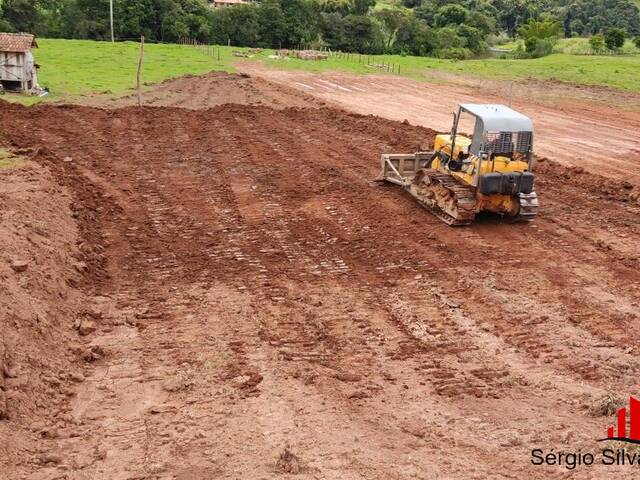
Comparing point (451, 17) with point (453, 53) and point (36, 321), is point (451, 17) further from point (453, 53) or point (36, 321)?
point (36, 321)

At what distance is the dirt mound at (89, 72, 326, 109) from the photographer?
31.5 meters

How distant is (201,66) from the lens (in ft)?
147

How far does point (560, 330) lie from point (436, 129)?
59.4ft

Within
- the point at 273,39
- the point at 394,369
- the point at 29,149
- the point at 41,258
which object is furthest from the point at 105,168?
the point at 273,39

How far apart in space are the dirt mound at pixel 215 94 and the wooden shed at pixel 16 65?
3017 mm

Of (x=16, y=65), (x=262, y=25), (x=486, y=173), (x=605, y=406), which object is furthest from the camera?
(x=262, y=25)

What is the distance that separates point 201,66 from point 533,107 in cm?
1911

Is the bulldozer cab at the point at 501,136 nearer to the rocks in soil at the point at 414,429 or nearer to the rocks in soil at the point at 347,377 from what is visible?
the rocks in soil at the point at 347,377

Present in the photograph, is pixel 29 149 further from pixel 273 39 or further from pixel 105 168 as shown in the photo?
Answer: pixel 273 39

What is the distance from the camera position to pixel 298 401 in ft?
30.9

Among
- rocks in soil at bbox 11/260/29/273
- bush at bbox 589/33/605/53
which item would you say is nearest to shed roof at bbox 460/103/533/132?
rocks in soil at bbox 11/260/29/273

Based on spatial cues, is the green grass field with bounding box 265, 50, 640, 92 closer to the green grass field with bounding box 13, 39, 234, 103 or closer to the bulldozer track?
the green grass field with bounding box 13, 39, 234, 103

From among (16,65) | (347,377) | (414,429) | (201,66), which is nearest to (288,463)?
(414,429)

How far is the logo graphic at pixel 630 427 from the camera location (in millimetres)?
8508
